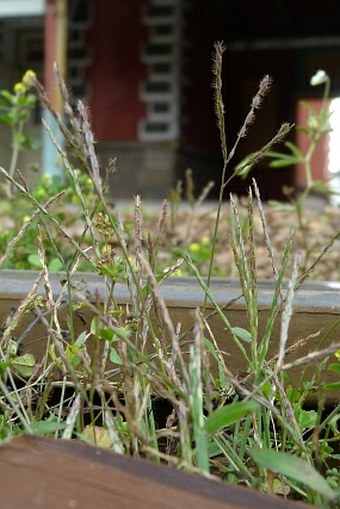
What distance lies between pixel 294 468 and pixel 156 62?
426 inches

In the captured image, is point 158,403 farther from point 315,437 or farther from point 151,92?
point 151,92

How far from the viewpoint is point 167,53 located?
11.2 metres

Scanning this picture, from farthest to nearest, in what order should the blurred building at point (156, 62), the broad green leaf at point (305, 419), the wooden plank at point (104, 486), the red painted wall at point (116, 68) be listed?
the red painted wall at point (116, 68) < the blurred building at point (156, 62) < the broad green leaf at point (305, 419) < the wooden plank at point (104, 486)

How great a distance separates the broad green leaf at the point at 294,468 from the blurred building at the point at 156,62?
9.09 metres

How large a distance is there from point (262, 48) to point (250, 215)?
43.4 ft

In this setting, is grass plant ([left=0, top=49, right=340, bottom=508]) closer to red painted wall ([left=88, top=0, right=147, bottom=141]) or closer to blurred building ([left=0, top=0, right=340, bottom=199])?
blurred building ([left=0, top=0, right=340, bottom=199])

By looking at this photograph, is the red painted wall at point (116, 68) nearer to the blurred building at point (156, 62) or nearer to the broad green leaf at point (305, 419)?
the blurred building at point (156, 62)

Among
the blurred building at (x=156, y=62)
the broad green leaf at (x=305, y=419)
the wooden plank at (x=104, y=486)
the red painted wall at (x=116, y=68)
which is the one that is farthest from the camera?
the red painted wall at (x=116, y=68)

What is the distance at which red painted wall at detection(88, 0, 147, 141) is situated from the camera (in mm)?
11266

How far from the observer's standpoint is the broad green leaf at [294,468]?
23.1 inches

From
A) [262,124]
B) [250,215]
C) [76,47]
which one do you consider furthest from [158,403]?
[262,124]

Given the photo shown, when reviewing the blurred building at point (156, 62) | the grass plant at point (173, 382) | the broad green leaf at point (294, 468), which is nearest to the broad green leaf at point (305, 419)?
the grass plant at point (173, 382)

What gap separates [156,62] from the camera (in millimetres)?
11156

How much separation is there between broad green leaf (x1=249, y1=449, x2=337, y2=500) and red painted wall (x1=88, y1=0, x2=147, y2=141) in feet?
35.0
